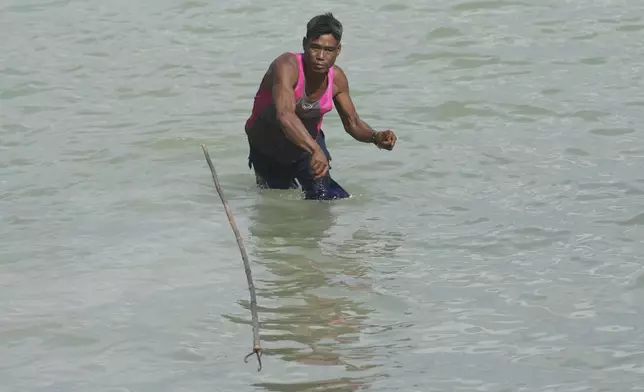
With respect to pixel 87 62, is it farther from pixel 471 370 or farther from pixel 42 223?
pixel 471 370

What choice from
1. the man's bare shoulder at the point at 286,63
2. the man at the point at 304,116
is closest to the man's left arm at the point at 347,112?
the man at the point at 304,116

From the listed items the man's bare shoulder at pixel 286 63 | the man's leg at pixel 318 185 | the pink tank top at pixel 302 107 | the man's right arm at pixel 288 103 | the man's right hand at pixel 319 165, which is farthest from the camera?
the man's leg at pixel 318 185

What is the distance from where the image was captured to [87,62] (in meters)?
12.6

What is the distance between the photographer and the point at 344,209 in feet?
26.5

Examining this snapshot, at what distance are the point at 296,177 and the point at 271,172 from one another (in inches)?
7.3

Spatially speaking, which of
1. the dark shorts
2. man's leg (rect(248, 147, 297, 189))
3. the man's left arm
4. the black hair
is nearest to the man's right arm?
the black hair

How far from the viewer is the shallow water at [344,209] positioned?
5465 mm

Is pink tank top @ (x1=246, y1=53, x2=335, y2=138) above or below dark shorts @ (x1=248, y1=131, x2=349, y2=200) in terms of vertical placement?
above

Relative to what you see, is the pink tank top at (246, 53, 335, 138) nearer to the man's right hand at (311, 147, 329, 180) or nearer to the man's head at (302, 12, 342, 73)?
the man's head at (302, 12, 342, 73)

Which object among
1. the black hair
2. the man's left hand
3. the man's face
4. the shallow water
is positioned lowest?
the shallow water

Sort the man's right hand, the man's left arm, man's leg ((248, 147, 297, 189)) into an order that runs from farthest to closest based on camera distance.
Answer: man's leg ((248, 147, 297, 189)) < the man's left arm < the man's right hand

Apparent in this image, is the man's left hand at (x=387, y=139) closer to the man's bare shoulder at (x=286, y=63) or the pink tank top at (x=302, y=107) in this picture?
the pink tank top at (x=302, y=107)

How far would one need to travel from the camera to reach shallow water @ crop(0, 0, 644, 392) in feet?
17.9

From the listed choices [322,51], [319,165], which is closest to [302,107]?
[322,51]
